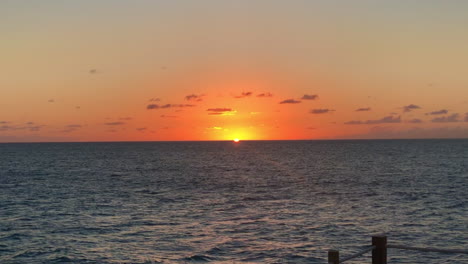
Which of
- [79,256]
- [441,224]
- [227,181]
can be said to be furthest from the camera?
[227,181]

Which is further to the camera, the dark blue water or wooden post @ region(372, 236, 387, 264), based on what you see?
the dark blue water

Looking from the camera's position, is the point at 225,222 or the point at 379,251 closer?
the point at 379,251

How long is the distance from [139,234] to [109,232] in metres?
2.39

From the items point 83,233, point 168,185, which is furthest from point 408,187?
point 83,233

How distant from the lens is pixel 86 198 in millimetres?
54500

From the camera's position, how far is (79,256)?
27.9m

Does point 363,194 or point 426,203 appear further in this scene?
point 363,194

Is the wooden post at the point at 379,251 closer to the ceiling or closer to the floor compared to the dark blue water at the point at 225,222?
closer to the ceiling

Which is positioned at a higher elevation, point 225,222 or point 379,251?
point 379,251

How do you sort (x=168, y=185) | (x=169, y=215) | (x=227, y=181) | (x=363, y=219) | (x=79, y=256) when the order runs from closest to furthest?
(x=79, y=256) < (x=363, y=219) < (x=169, y=215) < (x=168, y=185) < (x=227, y=181)

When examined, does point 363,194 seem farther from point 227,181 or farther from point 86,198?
point 86,198

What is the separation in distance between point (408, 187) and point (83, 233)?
42.7 meters

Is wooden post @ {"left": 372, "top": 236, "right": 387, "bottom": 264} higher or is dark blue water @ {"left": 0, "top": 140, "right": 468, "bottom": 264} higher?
wooden post @ {"left": 372, "top": 236, "right": 387, "bottom": 264}

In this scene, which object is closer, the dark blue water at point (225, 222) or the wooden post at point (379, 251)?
the wooden post at point (379, 251)
